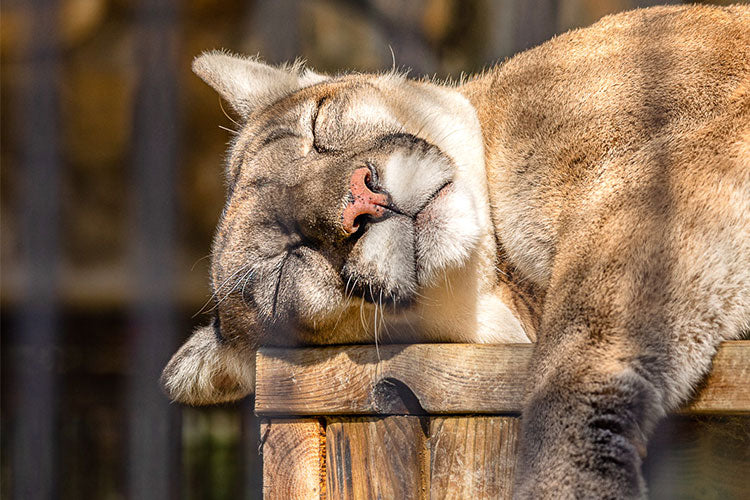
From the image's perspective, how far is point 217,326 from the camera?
2746 mm

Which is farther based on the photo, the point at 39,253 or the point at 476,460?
the point at 39,253

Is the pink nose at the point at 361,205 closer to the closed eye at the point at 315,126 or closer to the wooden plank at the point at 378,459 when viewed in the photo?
the closed eye at the point at 315,126

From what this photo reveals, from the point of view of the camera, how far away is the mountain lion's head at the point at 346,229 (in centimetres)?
218

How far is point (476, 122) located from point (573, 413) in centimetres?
114

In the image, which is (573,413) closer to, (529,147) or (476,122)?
(529,147)

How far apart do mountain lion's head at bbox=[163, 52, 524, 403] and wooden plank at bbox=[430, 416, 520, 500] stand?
17.4 inches

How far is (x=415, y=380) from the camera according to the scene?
76.1 inches

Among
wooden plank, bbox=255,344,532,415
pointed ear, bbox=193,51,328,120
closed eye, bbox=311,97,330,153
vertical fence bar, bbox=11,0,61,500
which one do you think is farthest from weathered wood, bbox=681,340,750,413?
vertical fence bar, bbox=11,0,61,500

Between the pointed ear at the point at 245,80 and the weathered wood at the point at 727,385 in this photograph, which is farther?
the pointed ear at the point at 245,80

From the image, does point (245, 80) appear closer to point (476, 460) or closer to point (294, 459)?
point (294, 459)

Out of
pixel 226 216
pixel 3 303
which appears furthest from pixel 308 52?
pixel 226 216

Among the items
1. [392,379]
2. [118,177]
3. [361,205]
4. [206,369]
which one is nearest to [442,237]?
[361,205]

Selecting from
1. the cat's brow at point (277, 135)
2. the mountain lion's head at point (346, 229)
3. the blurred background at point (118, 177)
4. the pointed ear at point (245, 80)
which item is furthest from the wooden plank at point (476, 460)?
the blurred background at point (118, 177)

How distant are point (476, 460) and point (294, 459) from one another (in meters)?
0.45
